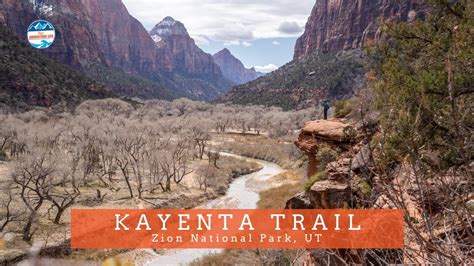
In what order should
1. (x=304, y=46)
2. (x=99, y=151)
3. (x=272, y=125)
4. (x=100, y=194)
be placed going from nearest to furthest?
1. (x=100, y=194)
2. (x=99, y=151)
3. (x=272, y=125)
4. (x=304, y=46)

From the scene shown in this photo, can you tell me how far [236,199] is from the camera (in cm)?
3672

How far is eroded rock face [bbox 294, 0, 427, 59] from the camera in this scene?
111500 millimetres

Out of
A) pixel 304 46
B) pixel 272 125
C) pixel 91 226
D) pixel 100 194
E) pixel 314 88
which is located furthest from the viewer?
pixel 304 46

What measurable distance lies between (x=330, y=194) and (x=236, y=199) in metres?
21.9

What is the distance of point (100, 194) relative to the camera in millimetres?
32156

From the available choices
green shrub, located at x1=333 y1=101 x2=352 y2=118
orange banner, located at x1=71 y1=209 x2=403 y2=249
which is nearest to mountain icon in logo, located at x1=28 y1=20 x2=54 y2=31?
orange banner, located at x1=71 y1=209 x2=403 y2=249

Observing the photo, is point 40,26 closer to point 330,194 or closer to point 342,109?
point 330,194

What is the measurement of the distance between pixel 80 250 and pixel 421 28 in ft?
73.1

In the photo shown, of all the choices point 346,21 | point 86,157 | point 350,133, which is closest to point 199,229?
point 350,133

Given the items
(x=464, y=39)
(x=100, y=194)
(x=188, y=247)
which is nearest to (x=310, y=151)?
(x=188, y=247)

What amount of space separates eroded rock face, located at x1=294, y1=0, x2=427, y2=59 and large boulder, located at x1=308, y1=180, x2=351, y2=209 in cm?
8783

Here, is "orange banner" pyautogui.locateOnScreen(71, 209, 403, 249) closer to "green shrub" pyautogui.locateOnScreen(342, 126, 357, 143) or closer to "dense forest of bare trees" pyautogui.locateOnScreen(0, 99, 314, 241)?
"dense forest of bare trees" pyautogui.locateOnScreen(0, 99, 314, 241)

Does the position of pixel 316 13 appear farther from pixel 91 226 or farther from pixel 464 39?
pixel 464 39

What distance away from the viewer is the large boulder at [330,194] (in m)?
15.2
